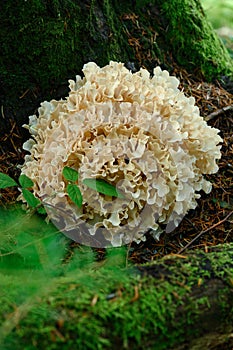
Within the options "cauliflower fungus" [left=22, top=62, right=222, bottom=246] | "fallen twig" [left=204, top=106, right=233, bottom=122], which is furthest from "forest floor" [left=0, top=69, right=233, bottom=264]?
"cauliflower fungus" [left=22, top=62, right=222, bottom=246]

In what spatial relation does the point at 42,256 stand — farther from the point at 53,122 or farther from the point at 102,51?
the point at 102,51

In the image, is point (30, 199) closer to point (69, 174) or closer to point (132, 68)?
point (69, 174)

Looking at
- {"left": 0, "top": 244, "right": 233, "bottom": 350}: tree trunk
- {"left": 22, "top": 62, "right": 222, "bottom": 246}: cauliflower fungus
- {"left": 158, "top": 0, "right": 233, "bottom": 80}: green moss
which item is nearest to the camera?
{"left": 0, "top": 244, "right": 233, "bottom": 350}: tree trunk

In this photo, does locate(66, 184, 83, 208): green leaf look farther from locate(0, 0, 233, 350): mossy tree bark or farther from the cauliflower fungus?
locate(0, 0, 233, 350): mossy tree bark

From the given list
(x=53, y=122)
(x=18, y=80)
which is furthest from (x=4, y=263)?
(x=18, y=80)

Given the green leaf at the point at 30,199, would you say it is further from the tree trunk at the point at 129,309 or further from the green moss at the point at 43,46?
the green moss at the point at 43,46

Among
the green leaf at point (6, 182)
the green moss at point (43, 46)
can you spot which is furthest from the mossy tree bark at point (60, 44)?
the green leaf at point (6, 182)

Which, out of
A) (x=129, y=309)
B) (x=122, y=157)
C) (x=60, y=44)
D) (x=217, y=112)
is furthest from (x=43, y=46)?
(x=129, y=309)
